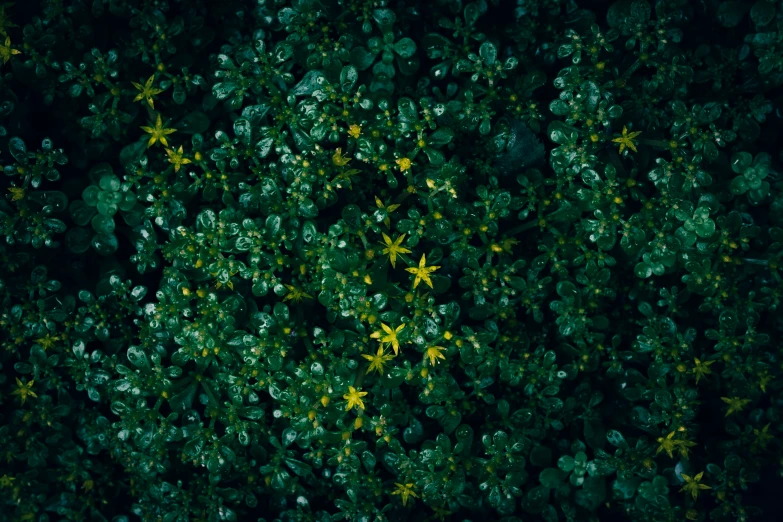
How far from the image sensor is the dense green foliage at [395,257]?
86.4 inches

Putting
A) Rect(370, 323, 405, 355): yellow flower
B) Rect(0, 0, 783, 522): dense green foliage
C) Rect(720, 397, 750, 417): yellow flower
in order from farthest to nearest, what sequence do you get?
Rect(720, 397, 750, 417): yellow flower → Rect(0, 0, 783, 522): dense green foliage → Rect(370, 323, 405, 355): yellow flower

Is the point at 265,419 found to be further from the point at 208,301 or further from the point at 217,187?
the point at 217,187

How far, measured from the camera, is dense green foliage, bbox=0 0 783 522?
7.20ft

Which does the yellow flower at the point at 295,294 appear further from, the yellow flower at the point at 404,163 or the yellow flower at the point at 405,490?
the yellow flower at the point at 405,490

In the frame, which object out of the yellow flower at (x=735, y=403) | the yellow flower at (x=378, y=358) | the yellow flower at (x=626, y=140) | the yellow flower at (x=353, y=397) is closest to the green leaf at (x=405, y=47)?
the yellow flower at (x=626, y=140)

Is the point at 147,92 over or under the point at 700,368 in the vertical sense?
over

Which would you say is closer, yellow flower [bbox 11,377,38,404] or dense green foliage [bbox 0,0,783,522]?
dense green foliage [bbox 0,0,783,522]

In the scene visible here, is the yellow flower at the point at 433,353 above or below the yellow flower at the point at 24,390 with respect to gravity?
above

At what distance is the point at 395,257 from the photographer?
7.02 feet

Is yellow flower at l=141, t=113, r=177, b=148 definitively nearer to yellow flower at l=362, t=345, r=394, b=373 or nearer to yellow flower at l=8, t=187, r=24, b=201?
yellow flower at l=8, t=187, r=24, b=201

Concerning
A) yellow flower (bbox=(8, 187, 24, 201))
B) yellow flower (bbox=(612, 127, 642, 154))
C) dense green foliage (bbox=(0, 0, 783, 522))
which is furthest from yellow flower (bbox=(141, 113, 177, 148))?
yellow flower (bbox=(612, 127, 642, 154))

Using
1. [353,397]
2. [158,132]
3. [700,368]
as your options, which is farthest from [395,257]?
[700,368]

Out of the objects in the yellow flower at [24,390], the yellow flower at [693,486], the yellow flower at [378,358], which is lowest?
the yellow flower at [693,486]

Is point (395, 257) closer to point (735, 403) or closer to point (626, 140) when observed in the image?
point (626, 140)
